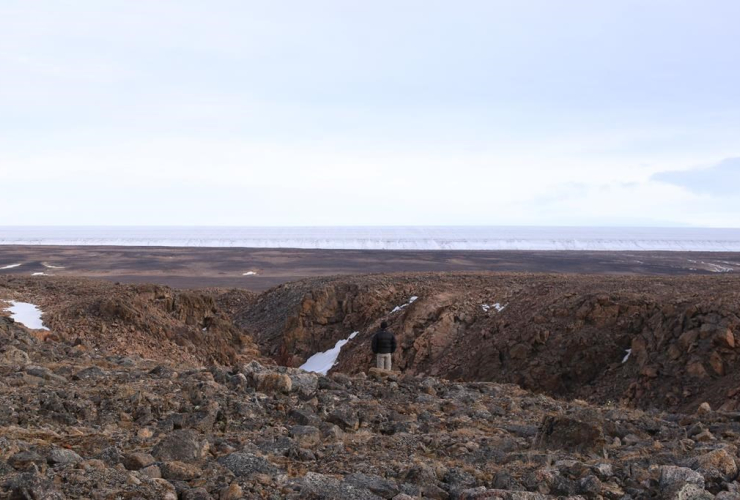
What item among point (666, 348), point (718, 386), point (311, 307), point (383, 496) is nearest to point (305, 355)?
point (311, 307)

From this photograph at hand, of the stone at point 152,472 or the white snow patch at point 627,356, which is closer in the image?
the stone at point 152,472

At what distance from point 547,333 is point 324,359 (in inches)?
319

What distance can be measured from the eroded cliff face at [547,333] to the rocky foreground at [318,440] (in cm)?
479

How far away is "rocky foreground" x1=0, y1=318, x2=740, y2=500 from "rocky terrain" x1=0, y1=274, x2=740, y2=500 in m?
0.02

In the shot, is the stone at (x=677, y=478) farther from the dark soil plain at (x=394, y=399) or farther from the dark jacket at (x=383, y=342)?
the dark jacket at (x=383, y=342)

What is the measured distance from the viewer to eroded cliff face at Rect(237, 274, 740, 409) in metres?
14.4

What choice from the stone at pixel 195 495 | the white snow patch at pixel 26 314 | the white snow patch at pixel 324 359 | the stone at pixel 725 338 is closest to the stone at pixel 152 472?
the stone at pixel 195 495

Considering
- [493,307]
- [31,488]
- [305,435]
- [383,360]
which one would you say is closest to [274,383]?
[305,435]

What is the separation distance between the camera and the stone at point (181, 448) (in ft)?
20.2

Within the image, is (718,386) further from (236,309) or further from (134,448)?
(236,309)

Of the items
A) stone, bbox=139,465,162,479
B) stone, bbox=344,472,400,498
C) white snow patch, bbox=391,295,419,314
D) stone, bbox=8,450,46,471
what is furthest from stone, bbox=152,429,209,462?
white snow patch, bbox=391,295,419,314

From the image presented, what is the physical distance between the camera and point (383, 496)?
5602 mm

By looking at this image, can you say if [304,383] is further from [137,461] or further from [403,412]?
[137,461]

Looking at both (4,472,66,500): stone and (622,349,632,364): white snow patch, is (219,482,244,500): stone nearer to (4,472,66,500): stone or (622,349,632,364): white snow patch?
(4,472,66,500): stone
